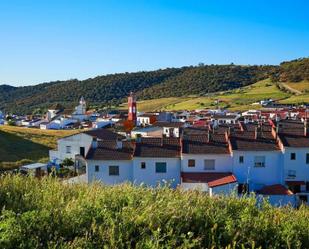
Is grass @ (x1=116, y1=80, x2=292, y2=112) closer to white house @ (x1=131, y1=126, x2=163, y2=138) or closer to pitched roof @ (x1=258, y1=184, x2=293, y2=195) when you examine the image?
white house @ (x1=131, y1=126, x2=163, y2=138)

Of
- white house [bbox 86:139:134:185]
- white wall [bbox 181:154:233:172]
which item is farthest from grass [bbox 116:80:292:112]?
white house [bbox 86:139:134:185]

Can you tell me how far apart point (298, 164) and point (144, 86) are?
6264 inches

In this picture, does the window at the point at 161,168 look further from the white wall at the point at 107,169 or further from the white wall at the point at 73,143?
the white wall at the point at 73,143

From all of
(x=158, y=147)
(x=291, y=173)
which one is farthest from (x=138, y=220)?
(x=291, y=173)

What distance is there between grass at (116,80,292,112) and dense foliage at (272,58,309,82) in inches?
228

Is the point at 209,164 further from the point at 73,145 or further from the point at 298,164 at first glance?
the point at 73,145

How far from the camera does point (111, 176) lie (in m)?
30.9

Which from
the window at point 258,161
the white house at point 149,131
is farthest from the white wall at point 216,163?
the white house at point 149,131

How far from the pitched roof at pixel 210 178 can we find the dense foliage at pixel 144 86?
130775 mm

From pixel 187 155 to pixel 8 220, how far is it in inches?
984

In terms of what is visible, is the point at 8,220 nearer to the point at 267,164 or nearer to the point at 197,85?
the point at 267,164

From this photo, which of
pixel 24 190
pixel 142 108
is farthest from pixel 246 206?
pixel 142 108

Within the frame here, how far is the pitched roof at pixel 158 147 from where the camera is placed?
102ft

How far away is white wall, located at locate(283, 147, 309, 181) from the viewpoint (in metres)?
31.4
